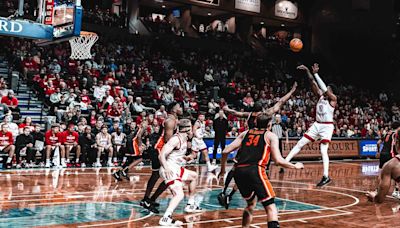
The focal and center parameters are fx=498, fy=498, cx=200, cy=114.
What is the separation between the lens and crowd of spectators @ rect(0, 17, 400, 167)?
48.2 feet

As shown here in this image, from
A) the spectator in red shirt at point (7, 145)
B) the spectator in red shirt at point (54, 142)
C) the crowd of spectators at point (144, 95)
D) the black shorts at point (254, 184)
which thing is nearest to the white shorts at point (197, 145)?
the crowd of spectators at point (144, 95)

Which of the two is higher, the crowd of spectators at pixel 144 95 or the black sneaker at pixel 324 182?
the crowd of spectators at pixel 144 95

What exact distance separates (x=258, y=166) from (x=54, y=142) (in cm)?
942

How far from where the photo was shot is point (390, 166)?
5.51 metres

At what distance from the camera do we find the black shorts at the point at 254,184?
5570 mm

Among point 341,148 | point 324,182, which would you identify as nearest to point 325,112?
point 324,182

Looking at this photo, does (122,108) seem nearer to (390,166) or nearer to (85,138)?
(85,138)

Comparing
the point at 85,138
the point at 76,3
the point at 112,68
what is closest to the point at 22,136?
the point at 85,138

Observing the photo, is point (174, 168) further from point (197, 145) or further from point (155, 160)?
point (197, 145)

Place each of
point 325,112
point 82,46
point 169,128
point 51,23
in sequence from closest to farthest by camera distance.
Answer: point 169,128 < point 51,23 < point 325,112 < point 82,46

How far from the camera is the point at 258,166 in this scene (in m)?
5.71

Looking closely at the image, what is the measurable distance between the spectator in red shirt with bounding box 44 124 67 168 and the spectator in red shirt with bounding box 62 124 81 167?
0.40 feet

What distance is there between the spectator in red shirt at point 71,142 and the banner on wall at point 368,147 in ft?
42.2

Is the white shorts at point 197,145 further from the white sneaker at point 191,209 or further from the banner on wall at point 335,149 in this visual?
the banner on wall at point 335,149
